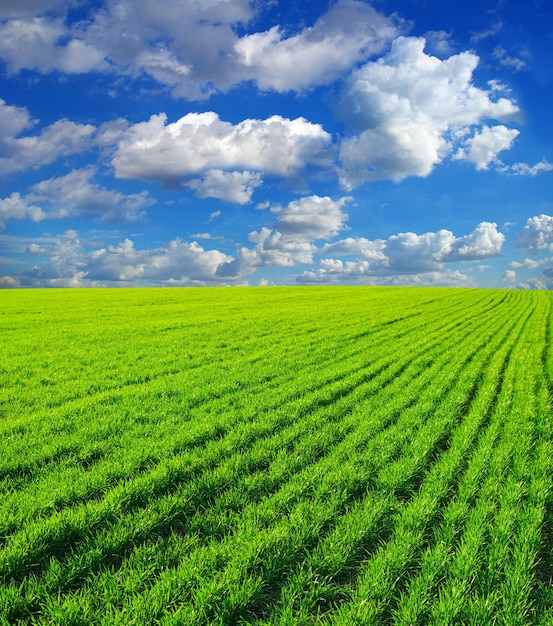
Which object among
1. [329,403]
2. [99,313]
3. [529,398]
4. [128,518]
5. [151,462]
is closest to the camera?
[128,518]

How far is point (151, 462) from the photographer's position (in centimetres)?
734

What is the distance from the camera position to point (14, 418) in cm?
975

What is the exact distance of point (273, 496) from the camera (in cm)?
634

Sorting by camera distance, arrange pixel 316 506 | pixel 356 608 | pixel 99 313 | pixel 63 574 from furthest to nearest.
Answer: pixel 99 313 → pixel 316 506 → pixel 63 574 → pixel 356 608

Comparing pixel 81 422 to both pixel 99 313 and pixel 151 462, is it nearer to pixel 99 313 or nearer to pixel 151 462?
pixel 151 462

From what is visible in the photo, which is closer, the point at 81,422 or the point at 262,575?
the point at 262,575

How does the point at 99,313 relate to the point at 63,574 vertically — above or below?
above

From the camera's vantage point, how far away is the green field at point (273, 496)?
4477mm

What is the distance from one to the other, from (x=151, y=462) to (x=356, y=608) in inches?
164

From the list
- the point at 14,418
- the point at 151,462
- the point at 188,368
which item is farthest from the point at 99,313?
the point at 151,462

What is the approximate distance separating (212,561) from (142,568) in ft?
2.51

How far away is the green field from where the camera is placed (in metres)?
4.48

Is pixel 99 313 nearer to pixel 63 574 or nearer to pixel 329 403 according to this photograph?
A: pixel 329 403

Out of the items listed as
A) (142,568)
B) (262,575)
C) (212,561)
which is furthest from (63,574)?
(262,575)
